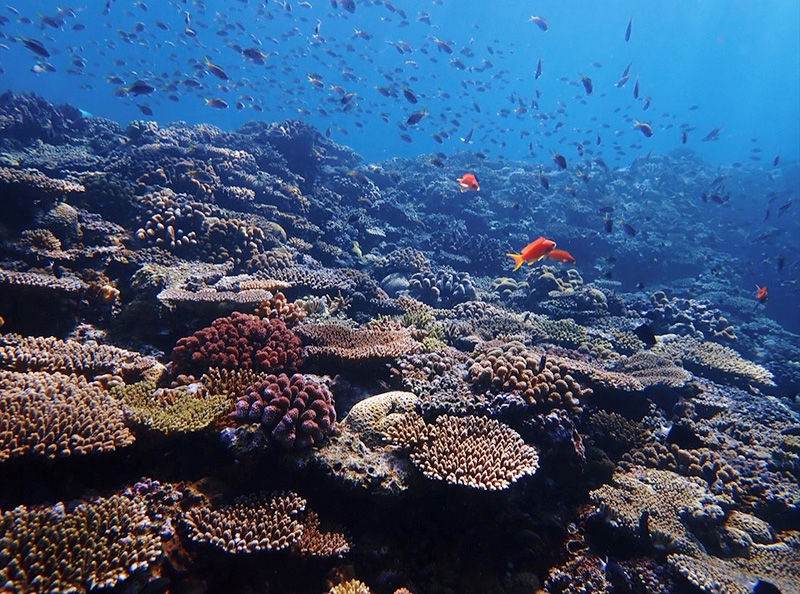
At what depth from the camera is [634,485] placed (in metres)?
5.32

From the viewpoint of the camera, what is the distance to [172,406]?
4031 mm

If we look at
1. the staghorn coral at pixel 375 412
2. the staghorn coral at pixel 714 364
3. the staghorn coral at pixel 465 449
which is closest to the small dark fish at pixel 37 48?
the staghorn coral at pixel 375 412

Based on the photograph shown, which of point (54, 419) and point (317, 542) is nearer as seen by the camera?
point (54, 419)

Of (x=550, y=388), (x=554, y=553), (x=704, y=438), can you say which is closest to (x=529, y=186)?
(x=704, y=438)

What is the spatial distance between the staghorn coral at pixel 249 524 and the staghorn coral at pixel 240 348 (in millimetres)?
1820

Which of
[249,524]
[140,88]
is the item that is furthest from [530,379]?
[140,88]

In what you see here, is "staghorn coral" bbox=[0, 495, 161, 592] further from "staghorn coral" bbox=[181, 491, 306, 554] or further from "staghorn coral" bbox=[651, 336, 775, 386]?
"staghorn coral" bbox=[651, 336, 775, 386]

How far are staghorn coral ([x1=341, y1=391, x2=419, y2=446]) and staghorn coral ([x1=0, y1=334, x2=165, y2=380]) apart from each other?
2.66 meters

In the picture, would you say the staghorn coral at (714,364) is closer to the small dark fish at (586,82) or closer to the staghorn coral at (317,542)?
the small dark fish at (586,82)

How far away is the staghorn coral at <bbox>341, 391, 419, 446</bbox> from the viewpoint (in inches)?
176

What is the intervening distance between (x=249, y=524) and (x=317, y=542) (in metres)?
0.62

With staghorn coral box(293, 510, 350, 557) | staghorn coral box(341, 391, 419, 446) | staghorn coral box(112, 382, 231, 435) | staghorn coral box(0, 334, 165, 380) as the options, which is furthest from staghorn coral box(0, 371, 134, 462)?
staghorn coral box(341, 391, 419, 446)

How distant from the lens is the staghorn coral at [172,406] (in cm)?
376

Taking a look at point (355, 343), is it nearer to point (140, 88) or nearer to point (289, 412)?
point (289, 412)
